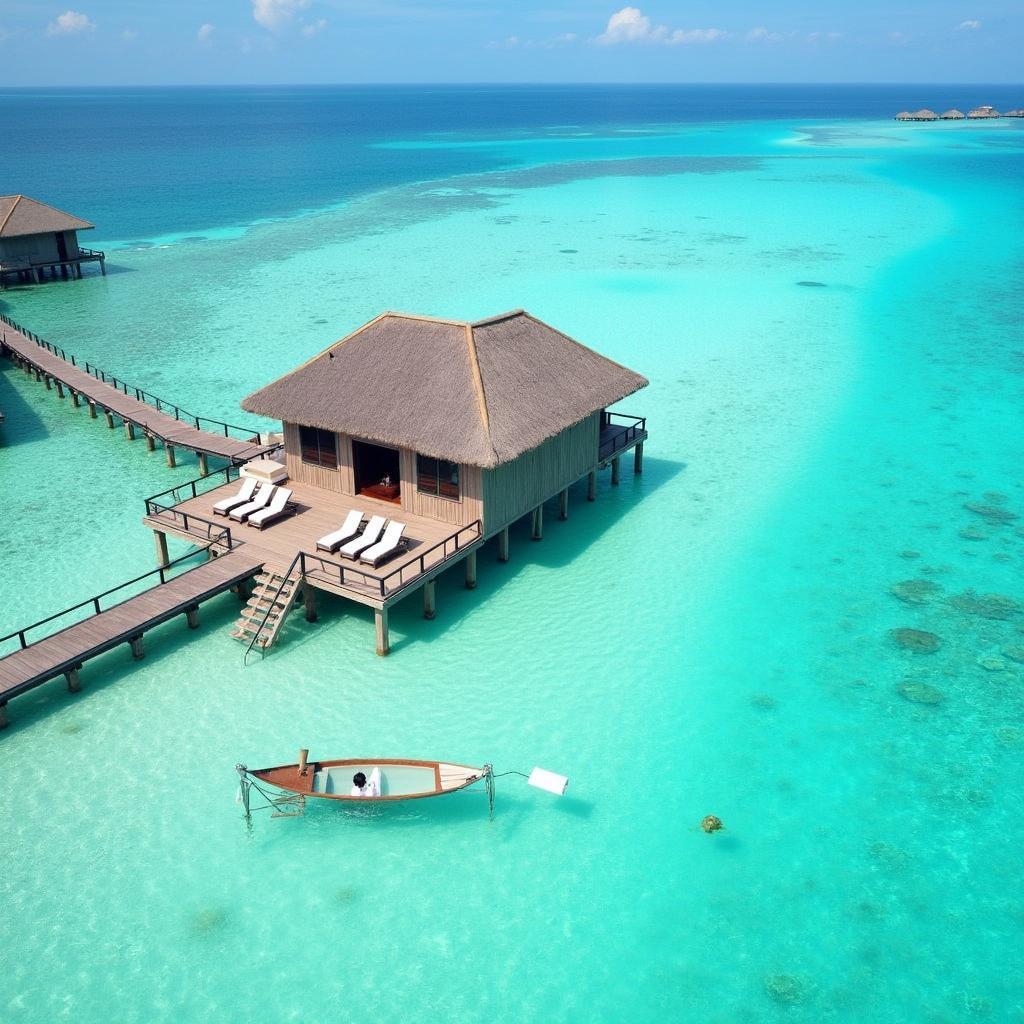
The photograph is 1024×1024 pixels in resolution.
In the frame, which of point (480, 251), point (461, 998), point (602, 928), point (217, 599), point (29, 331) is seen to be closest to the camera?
point (461, 998)

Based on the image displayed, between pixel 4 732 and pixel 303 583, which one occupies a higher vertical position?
pixel 303 583

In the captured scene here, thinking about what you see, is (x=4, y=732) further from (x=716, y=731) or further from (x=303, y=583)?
(x=716, y=731)

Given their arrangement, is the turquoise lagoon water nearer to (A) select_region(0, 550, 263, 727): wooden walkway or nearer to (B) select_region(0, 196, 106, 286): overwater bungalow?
(A) select_region(0, 550, 263, 727): wooden walkway

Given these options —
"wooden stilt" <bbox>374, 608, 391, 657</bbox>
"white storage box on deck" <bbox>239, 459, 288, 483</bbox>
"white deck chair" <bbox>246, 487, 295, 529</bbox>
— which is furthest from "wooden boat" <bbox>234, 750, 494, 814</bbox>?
"white storage box on deck" <bbox>239, 459, 288, 483</bbox>

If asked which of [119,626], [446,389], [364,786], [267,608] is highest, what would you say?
[446,389]

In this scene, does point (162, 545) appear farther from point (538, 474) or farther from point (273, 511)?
point (538, 474)

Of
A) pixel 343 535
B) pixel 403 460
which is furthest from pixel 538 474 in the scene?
pixel 343 535

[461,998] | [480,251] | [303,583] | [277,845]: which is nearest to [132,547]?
[303,583]
